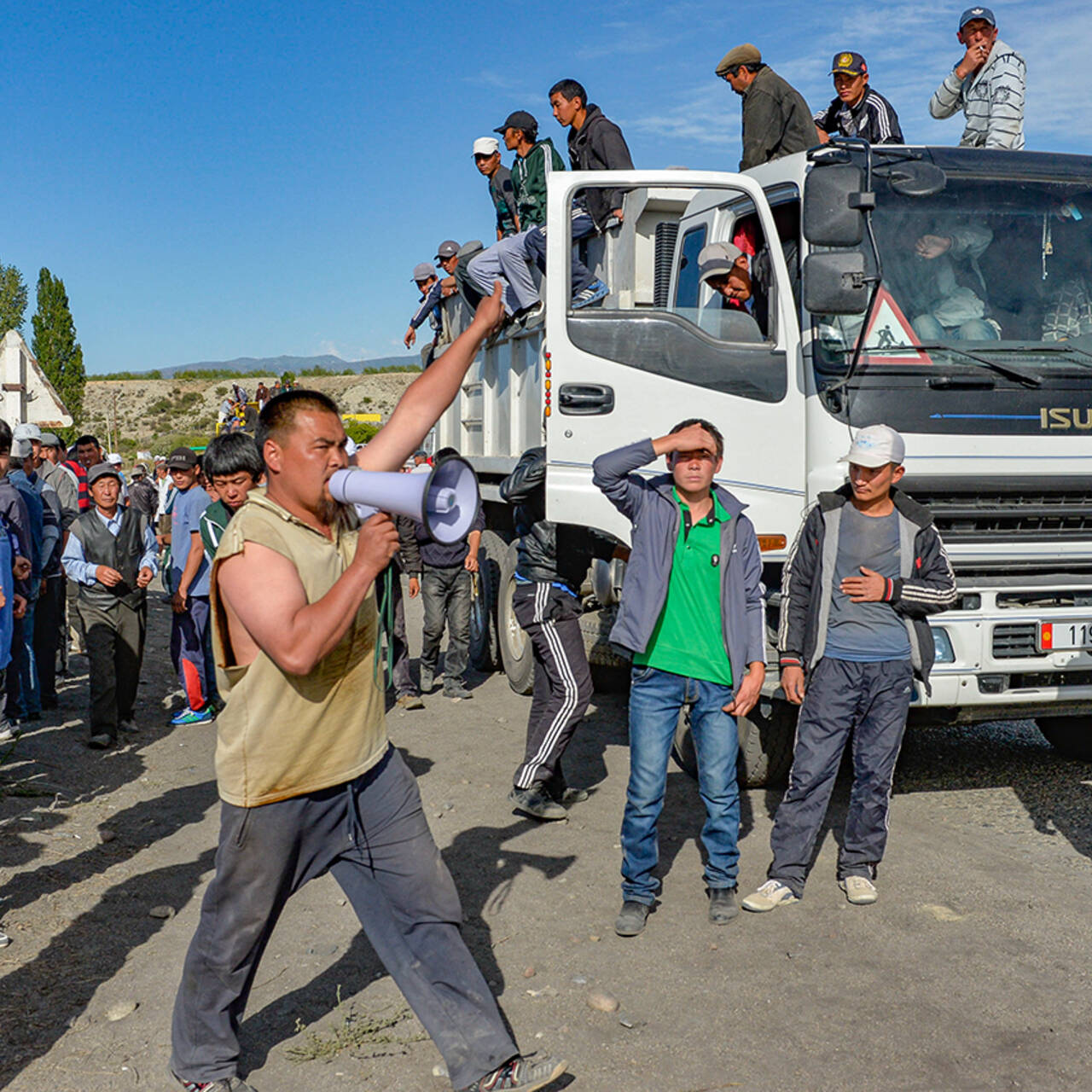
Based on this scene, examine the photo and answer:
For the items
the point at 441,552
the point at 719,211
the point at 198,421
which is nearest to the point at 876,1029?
the point at 719,211

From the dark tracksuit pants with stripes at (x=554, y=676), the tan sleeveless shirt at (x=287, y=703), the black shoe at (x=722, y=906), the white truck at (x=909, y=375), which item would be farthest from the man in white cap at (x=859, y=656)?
the tan sleeveless shirt at (x=287, y=703)

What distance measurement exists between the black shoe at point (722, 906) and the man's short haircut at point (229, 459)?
393cm

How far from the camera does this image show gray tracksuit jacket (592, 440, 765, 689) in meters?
4.87

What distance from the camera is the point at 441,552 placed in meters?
9.84

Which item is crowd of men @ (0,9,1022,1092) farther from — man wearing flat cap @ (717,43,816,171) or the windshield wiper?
the windshield wiper

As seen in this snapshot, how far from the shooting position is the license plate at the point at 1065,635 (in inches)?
233

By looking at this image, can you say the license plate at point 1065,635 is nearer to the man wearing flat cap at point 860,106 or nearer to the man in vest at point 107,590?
the man wearing flat cap at point 860,106

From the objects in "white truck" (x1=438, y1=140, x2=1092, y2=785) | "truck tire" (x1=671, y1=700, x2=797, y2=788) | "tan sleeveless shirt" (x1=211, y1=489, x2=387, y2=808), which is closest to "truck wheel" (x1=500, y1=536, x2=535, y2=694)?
"white truck" (x1=438, y1=140, x2=1092, y2=785)

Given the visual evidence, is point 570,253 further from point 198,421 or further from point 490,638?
point 198,421

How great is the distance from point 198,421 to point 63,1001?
9284 cm

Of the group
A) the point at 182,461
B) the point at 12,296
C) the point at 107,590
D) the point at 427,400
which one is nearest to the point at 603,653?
the point at 107,590

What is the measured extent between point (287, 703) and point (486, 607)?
23.6ft

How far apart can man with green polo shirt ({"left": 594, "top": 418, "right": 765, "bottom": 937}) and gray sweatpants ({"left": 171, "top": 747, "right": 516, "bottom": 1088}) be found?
157 centimetres

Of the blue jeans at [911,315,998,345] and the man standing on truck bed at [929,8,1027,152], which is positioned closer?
the blue jeans at [911,315,998,345]
